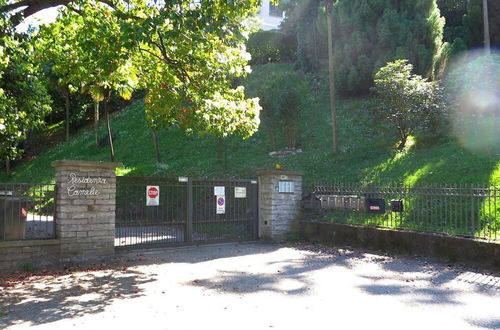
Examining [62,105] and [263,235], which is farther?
[62,105]

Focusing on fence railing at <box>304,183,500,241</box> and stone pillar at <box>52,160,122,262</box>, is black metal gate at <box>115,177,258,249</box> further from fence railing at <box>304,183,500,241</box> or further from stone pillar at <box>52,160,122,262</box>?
fence railing at <box>304,183,500,241</box>

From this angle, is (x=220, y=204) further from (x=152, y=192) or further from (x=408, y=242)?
(x=408, y=242)

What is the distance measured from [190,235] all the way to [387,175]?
684 cm

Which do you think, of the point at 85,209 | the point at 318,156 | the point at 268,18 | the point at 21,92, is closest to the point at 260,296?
the point at 85,209

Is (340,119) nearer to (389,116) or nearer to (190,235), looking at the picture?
(389,116)

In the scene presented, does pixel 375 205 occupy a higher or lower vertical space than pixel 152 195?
lower

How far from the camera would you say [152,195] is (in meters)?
10.2

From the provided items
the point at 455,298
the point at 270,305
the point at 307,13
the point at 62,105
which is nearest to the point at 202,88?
the point at 270,305

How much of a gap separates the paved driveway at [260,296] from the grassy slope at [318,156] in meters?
5.19

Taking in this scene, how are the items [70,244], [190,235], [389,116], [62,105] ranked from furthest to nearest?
[62,105], [389,116], [190,235], [70,244]

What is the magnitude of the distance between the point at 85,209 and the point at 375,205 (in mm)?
6473

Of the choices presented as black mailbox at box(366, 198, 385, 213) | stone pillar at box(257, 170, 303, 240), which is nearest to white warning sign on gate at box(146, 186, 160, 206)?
stone pillar at box(257, 170, 303, 240)

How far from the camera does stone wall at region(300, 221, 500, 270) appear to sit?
8.17 meters

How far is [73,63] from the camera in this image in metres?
11.3
